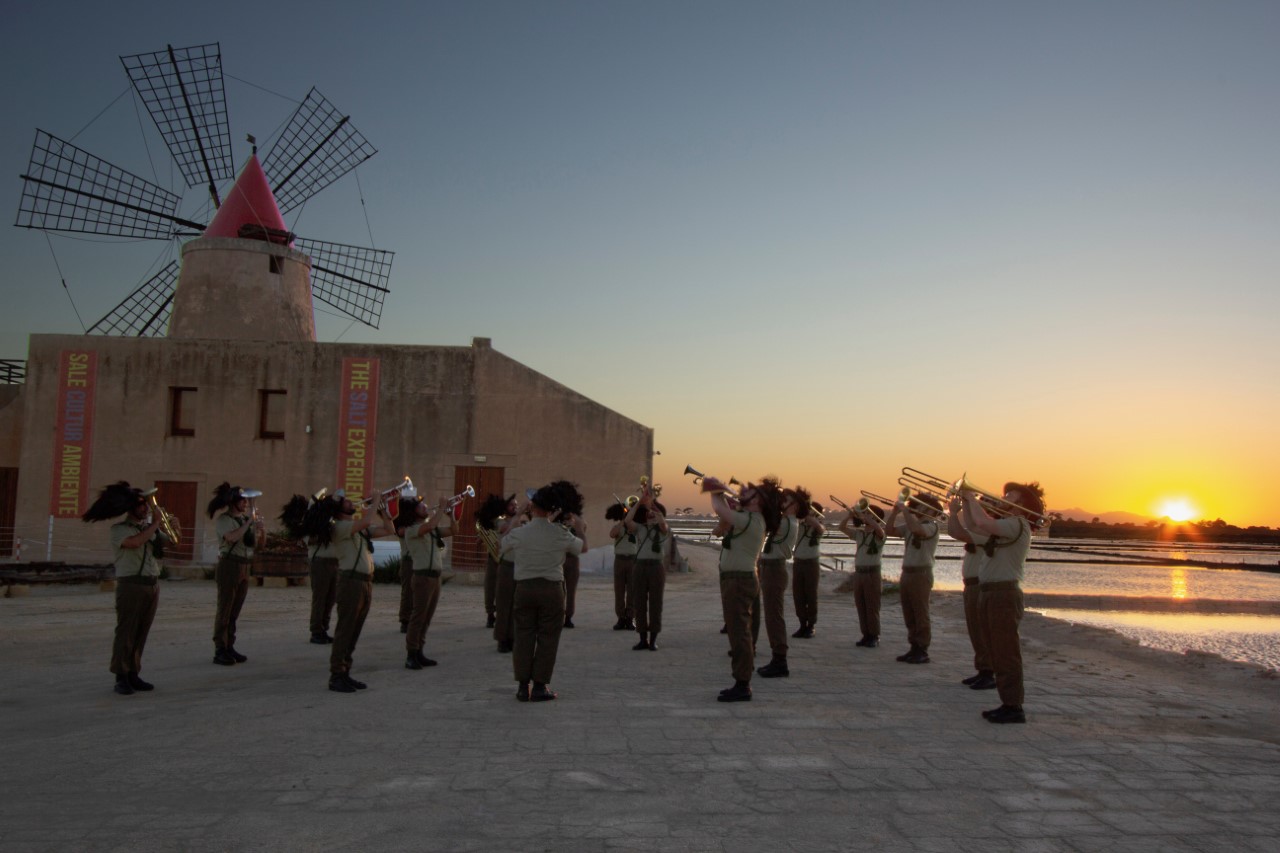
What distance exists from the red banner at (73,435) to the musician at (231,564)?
15.6 metres

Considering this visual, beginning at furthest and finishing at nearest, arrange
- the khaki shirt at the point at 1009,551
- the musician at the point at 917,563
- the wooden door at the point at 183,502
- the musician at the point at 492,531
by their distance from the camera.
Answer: the wooden door at the point at 183,502, the musician at the point at 492,531, the musician at the point at 917,563, the khaki shirt at the point at 1009,551

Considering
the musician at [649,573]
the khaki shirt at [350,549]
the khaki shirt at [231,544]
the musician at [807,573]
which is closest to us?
the khaki shirt at [350,549]

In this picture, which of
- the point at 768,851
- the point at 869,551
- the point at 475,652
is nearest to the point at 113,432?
the point at 475,652

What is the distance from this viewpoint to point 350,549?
9000 millimetres

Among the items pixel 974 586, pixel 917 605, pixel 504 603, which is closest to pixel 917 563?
pixel 917 605

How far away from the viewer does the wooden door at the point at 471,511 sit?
23.4m

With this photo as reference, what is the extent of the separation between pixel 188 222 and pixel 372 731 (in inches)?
1177

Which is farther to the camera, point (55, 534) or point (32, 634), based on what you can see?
point (55, 534)

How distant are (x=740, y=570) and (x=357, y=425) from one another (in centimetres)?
1764

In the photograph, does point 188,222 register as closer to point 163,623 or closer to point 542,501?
point 163,623

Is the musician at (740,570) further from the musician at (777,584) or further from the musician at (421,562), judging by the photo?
the musician at (421,562)

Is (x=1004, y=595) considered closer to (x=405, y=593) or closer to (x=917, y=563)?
(x=917, y=563)

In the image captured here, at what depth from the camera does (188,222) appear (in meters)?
32.1

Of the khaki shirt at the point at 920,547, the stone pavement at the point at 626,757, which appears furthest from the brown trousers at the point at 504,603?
the khaki shirt at the point at 920,547
